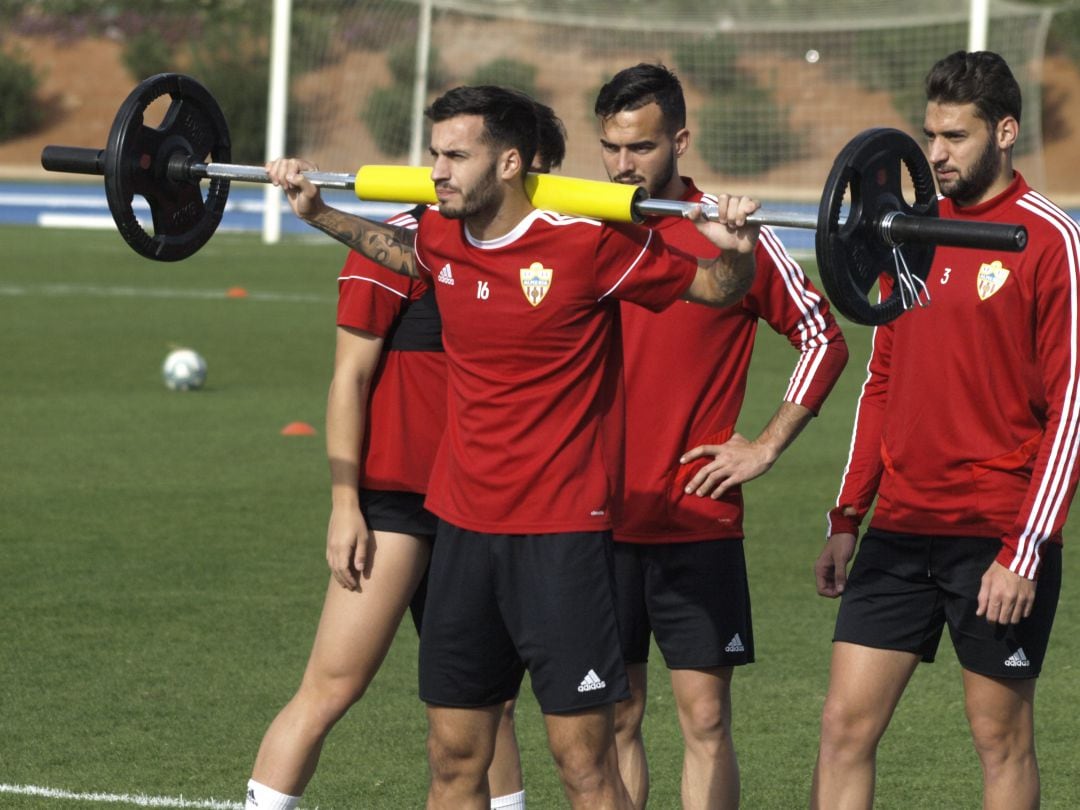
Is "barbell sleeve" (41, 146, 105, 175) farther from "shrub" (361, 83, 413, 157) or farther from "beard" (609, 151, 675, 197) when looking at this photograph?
"shrub" (361, 83, 413, 157)

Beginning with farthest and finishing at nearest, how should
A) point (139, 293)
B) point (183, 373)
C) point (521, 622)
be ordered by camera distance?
point (139, 293), point (183, 373), point (521, 622)

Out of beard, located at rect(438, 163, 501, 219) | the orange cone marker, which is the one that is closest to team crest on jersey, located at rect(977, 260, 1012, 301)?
beard, located at rect(438, 163, 501, 219)

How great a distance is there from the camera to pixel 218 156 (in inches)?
207

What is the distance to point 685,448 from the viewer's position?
4.98 m

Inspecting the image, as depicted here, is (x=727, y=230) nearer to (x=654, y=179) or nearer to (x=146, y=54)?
(x=654, y=179)

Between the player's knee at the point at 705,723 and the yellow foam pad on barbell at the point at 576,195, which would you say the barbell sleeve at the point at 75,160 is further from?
the player's knee at the point at 705,723

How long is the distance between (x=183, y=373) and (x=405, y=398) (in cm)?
967

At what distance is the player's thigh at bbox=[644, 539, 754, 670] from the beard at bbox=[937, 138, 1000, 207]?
44.2 inches

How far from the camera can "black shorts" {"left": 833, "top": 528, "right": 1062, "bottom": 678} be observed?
4.55 meters

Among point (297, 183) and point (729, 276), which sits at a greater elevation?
point (297, 183)

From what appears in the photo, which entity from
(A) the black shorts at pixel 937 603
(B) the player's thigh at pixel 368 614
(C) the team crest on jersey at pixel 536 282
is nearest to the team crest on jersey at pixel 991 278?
(A) the black shorts at pixel 937 603

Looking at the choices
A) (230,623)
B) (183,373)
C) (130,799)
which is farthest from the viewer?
(183,373)

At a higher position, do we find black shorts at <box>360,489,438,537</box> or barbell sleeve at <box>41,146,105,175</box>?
barbell sleeve at <box>41,146,105,175</box>

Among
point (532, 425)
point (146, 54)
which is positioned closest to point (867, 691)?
point (532, 425)
